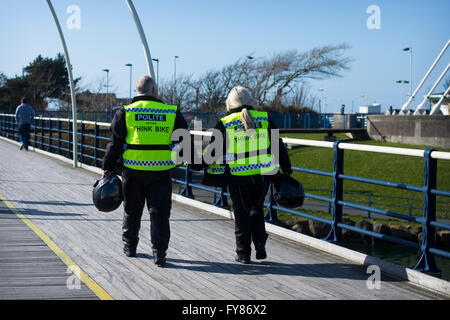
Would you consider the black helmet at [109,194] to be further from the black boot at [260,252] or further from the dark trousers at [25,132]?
the dark trousers at [25,132]

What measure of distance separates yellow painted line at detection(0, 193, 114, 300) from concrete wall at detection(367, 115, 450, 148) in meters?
32.7

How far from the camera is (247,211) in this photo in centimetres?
625

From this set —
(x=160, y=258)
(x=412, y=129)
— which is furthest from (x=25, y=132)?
(x=412, y=129)

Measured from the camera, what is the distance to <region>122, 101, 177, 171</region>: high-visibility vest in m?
6.09

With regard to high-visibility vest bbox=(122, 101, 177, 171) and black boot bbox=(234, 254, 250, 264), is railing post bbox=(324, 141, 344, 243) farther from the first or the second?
high-visibility vest bbox=(122, 101, 177, 171)

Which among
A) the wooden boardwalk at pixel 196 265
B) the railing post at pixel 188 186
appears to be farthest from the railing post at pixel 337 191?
the railing post at pixel 188 186

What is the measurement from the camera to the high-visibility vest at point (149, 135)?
609cm

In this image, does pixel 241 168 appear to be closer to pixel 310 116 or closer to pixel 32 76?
pixel 310 116

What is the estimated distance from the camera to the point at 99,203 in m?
6.33

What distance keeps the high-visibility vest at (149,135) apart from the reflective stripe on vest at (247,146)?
60cm

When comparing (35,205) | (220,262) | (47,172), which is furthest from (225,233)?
(47,172)

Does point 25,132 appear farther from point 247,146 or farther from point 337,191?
point 247,146

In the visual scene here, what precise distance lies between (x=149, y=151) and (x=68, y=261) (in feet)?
4.78

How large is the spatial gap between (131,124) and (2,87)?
232 feet
